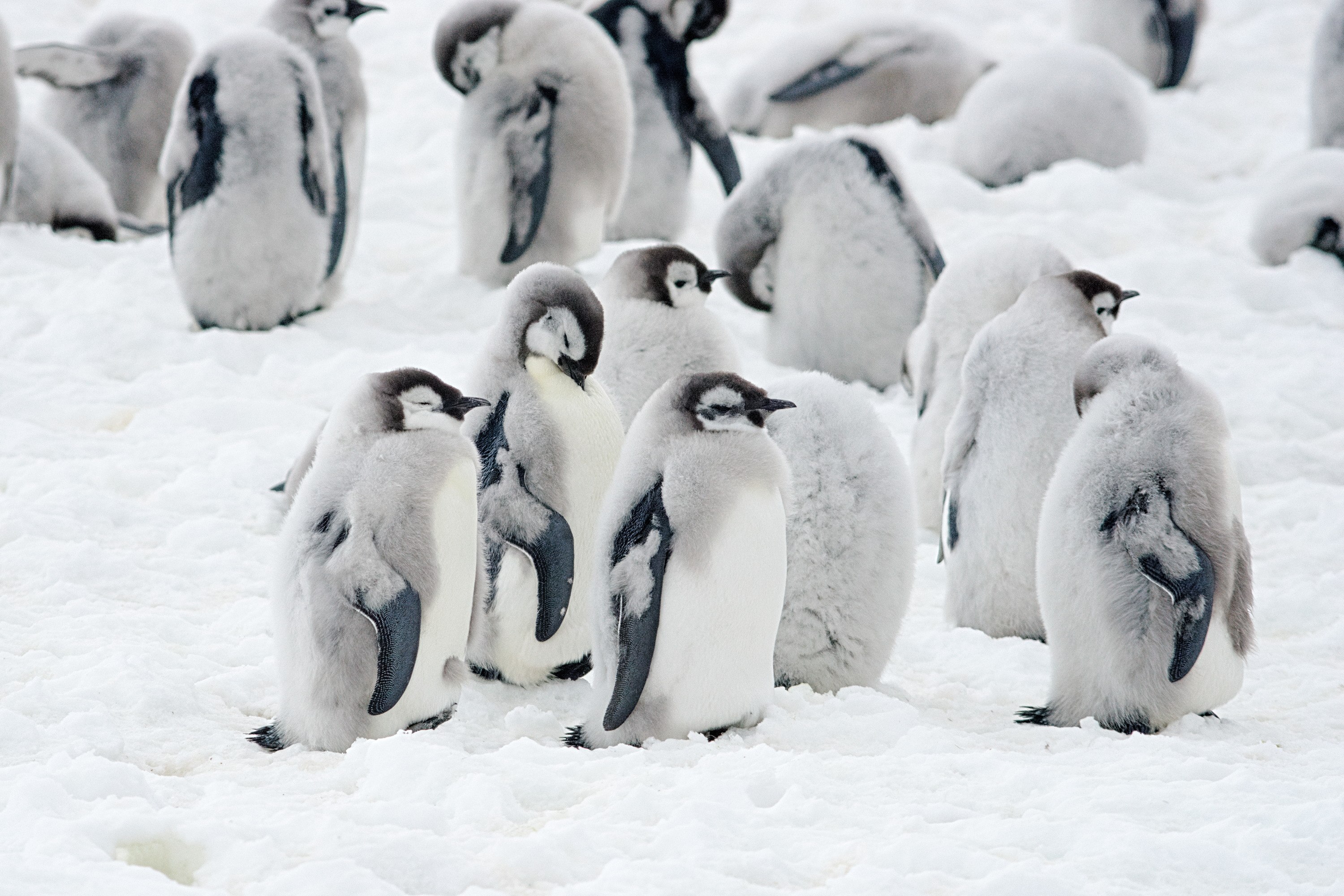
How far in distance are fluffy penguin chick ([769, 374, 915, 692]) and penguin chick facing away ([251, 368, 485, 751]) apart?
79 centimetres

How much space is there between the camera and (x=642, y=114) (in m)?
7.57

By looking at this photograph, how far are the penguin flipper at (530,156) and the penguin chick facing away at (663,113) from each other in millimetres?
1120

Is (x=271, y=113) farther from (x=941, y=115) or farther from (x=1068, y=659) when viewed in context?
(x=941, y=115)

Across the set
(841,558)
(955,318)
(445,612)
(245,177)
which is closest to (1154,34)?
(955,318)

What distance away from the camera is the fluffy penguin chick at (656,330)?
3.90 meters

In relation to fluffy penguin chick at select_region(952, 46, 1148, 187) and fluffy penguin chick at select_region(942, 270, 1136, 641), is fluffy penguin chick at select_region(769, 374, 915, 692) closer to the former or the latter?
fluffy penguin chick at select_region(942, 270, 1136, 641)

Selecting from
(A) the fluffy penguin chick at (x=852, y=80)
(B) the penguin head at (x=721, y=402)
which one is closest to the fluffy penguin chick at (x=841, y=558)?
(B) the penguin head at (x=721, y=402)

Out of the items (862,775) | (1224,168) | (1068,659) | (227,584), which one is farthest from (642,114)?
(862,775)

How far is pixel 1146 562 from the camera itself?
3.09 metres

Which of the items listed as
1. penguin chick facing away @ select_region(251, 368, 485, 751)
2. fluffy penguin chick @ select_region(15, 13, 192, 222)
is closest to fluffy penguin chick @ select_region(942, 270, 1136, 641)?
penguin chick facing away @ select_region(251, 368, 485, 751)

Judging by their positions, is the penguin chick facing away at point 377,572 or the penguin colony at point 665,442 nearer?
the penguin chick facing away at point 377,572

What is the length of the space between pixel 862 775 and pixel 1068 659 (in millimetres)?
787

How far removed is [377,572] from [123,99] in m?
5.83

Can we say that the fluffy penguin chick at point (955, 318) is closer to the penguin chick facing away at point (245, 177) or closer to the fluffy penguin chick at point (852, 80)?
the penguin chick facing away at point (245, 177)
